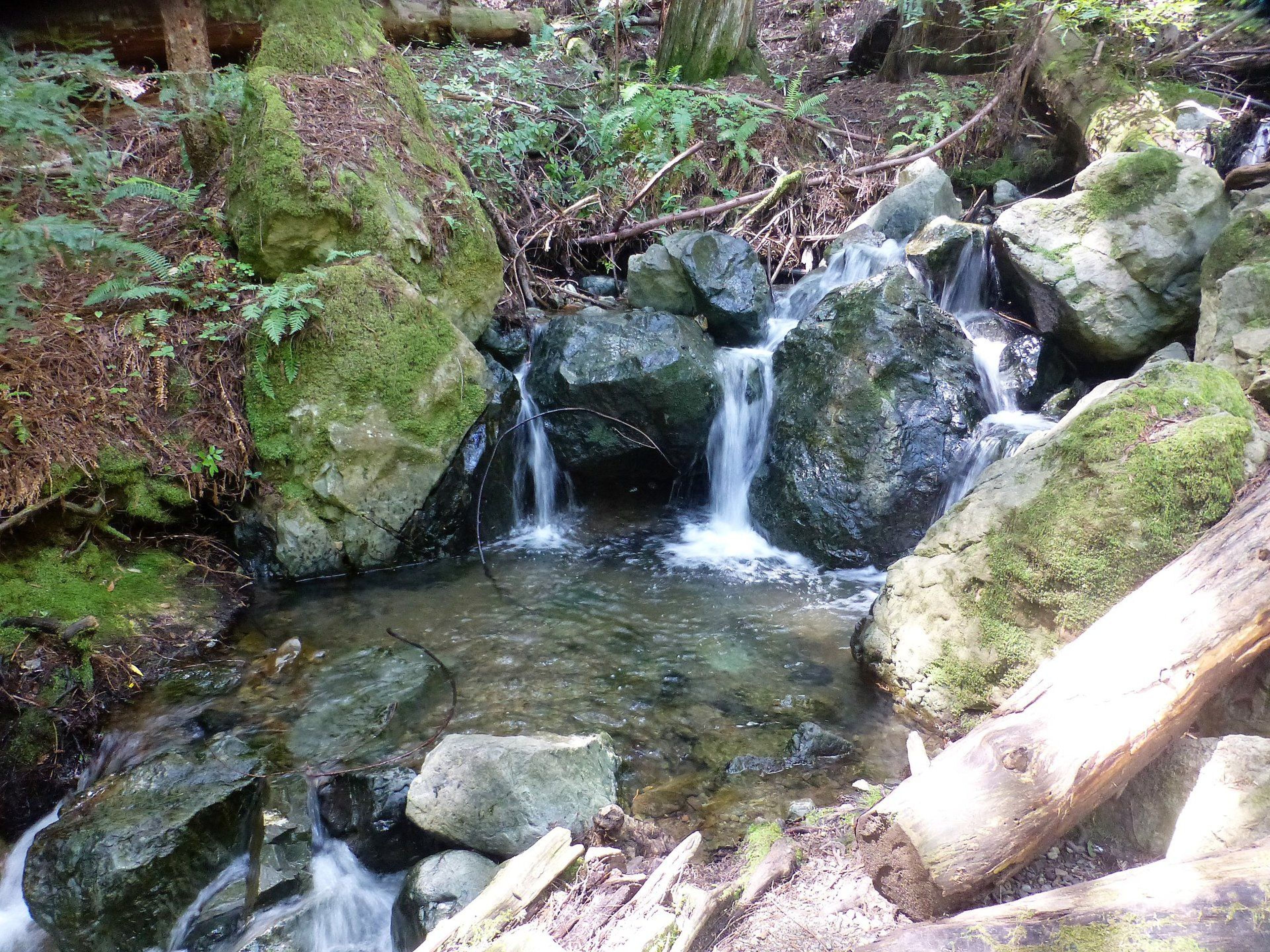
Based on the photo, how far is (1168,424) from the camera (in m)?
3.71

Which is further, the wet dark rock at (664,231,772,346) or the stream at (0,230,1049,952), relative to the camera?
the wet dark rock at (664,231,772,346)

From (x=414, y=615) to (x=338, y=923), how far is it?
231 centimetres

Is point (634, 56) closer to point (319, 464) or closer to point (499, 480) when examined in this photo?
point (499, 480)

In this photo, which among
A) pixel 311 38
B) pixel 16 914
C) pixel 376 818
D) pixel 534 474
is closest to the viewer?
pixel 16 914

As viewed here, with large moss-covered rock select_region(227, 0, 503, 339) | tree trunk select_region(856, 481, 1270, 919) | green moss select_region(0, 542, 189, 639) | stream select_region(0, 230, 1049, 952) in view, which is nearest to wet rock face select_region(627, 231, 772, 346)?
stream select_region(0, 230, 1049, 952)

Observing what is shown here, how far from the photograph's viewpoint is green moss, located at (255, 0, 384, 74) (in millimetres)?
6422

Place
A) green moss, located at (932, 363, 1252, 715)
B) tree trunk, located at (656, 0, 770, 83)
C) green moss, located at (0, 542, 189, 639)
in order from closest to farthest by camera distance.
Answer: green moss, located at (932, 363, 1252, 715) < green moss, located at (0, 542, 189, 639) < tree trunk, located at (656, 0, 770, 83)

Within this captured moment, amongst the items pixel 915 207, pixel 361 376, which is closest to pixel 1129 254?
pixel 915 207

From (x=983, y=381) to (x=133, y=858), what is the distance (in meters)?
6.80

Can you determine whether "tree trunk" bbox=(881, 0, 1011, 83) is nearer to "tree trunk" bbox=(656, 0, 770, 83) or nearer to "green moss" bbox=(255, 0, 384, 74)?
"tree trunk" bbox=(656, 0, 770, 83)

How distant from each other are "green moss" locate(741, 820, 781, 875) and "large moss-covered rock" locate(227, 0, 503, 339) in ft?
15.4

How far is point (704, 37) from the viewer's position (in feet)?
34.5

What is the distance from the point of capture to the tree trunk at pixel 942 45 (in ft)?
34.3

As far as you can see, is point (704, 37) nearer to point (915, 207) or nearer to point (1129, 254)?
point (915, 207)
